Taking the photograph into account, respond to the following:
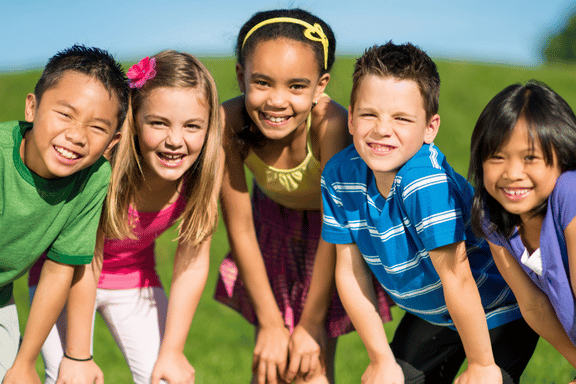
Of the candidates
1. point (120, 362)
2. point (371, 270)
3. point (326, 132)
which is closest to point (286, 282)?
point (371, 270)

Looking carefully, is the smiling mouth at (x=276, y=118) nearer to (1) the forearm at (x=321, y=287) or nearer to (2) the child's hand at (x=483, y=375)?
(1) the forearm at (x=321, y=287)

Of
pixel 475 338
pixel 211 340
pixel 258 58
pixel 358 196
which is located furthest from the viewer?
pixel 211 340

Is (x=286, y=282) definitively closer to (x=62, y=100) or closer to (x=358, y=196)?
Answer: (x=358, y=196)

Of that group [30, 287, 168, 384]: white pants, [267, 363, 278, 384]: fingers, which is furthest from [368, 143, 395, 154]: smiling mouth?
[30, 287, 168, 384]: white pants

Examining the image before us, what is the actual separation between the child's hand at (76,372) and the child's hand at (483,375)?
1.66 m

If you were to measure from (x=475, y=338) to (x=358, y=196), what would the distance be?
738 millimetres

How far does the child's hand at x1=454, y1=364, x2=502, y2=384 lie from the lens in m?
2.30

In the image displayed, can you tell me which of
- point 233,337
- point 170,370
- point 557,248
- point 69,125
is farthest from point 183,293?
point 233,337

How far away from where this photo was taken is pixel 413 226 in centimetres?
233

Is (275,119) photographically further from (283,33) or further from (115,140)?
(115,140)

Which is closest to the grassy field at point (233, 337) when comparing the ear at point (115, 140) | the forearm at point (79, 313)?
the ear at point (115, 140)

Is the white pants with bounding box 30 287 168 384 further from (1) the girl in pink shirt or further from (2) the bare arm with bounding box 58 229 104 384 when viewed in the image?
(2) the bare arm with bounding box 58 229 104 384

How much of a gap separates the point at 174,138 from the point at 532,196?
4.89ft

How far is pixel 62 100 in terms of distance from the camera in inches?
92.0
